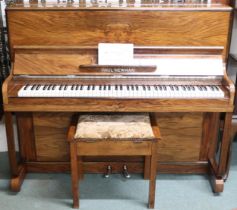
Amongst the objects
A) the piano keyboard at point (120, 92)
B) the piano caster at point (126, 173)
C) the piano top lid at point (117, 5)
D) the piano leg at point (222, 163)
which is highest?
the piano top lid at point (117, 5)

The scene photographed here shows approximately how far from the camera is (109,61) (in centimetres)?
212

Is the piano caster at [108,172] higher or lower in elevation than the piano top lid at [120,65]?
lower

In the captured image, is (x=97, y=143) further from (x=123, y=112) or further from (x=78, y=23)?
(x=78, y=23)

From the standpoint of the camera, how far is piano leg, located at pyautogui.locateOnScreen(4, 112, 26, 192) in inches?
83.7

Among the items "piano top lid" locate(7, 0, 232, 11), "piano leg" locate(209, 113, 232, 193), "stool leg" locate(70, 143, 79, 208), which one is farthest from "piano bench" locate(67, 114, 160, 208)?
"piano top lid" locate(7, 0, 232, 11)

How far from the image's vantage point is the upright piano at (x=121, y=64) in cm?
202

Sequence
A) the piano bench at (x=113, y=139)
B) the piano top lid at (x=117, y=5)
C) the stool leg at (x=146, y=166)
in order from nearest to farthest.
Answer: the piano bench at (x=113, y=139), the piano top lid at (x=117, y=5), the stool leg at (x=146, y=166)

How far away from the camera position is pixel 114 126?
2010mm

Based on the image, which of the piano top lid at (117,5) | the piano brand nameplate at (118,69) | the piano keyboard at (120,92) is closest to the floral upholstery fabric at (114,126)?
the piano keyboard at (120,92)

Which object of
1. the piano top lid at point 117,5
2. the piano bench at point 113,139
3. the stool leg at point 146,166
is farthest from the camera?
the stool leg at point 146,166

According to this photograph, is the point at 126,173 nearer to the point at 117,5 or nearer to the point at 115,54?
the point at 115,54

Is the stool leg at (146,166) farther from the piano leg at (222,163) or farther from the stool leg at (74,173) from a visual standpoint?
the stool leg at (74,173)

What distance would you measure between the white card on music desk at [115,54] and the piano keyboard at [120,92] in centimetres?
16

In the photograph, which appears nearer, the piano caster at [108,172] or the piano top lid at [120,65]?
the piano top lid at [120,65]
